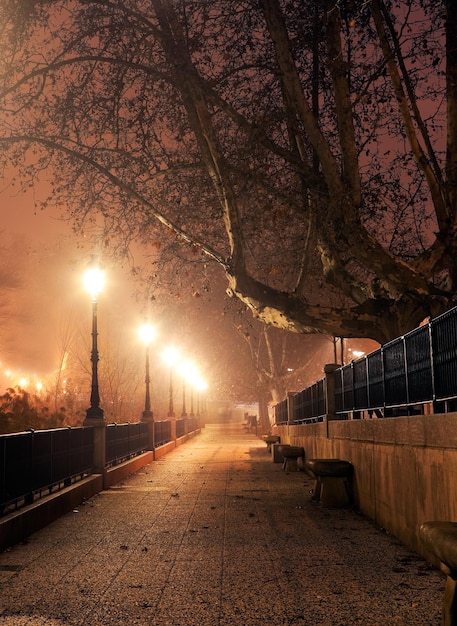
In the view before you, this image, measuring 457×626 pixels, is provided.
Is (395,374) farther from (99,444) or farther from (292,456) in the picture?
(292,456)

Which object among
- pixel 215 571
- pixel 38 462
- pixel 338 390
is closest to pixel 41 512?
pixel 38 462

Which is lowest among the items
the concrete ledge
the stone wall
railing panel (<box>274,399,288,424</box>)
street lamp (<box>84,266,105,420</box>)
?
the concrete ledge

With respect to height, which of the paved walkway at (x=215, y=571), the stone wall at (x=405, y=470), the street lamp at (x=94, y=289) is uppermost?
the street lamp at (x=94, y=289)

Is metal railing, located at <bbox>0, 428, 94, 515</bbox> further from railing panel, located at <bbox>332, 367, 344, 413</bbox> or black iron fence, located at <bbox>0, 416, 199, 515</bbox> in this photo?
railing panel, located at <bbox>332, 367, 344, 413</bbox>

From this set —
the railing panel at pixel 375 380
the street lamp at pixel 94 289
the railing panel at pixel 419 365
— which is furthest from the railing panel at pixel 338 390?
the railing panel at pixel 419 365

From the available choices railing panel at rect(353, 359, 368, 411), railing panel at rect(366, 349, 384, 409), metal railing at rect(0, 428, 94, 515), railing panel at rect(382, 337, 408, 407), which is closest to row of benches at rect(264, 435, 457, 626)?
railing panel at rect(353, 359, 368, 411)

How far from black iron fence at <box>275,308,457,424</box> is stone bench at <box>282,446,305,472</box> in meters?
5.93

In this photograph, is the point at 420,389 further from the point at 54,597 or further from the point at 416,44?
the point at 416,44

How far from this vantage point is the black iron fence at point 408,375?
9.20 meters

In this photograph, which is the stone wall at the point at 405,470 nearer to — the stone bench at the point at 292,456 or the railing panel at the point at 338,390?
the railing panel at the point at 338,390

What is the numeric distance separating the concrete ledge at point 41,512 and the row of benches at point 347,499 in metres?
4.45

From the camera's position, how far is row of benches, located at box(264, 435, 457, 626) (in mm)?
5277

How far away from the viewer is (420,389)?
10.4 metres

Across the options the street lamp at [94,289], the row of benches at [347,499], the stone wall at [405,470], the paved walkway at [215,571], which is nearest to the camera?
the row of benches at [347,499]
